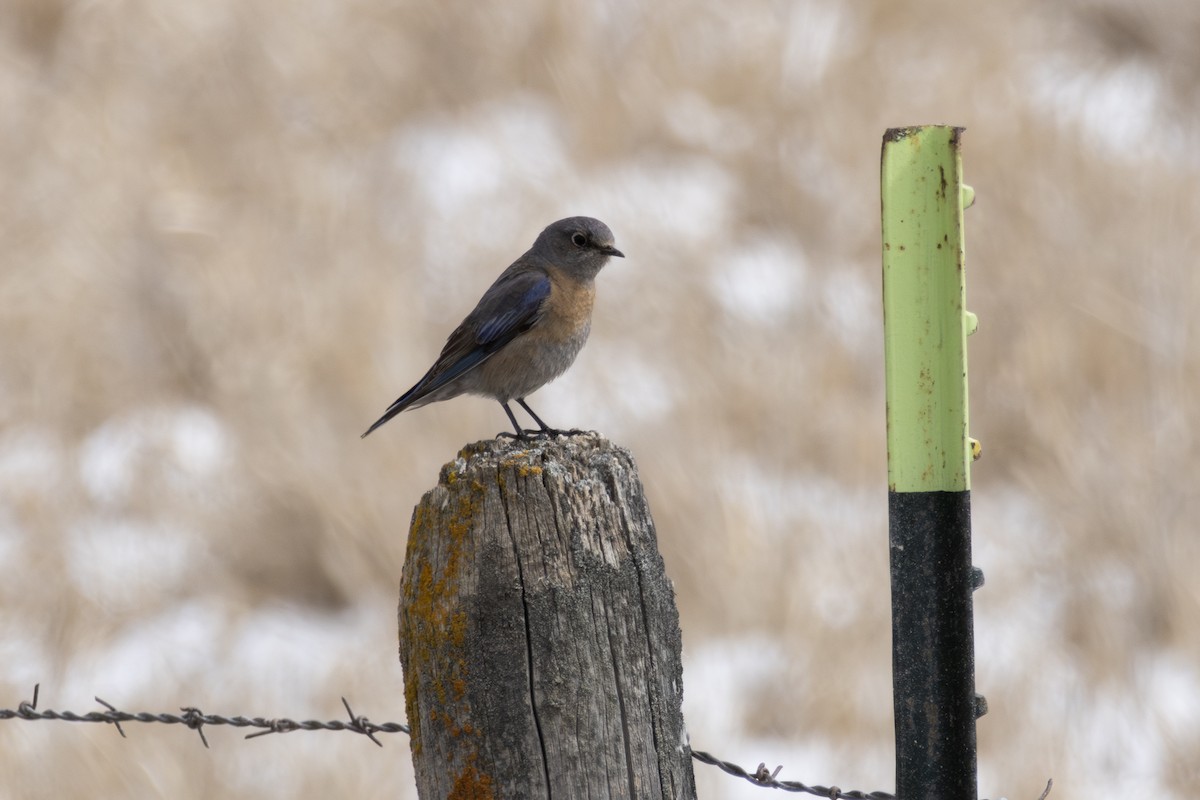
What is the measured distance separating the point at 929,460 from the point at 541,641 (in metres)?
0.76

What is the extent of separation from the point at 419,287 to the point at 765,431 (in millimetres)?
2429

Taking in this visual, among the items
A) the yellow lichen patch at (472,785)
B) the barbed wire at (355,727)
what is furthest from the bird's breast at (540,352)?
the yellow lichen patch at (472,785)

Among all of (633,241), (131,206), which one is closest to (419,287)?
(633,241)

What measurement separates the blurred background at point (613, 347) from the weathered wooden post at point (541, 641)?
3.85 m

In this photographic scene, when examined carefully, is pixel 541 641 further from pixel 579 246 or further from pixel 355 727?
pixel 579 246

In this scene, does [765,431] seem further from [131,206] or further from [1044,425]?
[131,206]

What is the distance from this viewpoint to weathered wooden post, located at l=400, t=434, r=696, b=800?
2318 millimetres

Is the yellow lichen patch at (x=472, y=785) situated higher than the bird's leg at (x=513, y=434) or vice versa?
the bird's leg at (x=513, y=434)

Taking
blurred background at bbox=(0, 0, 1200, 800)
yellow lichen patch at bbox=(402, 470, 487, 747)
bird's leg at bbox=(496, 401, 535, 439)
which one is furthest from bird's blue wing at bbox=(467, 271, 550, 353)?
yellow lichen patch at bbox=(402, 470, 487, 747)

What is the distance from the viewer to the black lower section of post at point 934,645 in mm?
2533

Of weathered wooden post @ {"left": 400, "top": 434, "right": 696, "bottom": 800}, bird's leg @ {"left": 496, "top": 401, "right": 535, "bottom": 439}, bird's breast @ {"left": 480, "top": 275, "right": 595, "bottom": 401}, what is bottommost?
weathered wooden post @ {"left": 400, "top": 434, "right": 696, "bottom": 800}

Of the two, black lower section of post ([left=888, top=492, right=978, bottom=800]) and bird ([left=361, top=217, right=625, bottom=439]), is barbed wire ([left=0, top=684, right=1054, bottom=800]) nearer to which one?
black lower section of post ([left=888, top=492, right=978, bottom=800])

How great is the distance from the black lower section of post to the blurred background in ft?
12.5

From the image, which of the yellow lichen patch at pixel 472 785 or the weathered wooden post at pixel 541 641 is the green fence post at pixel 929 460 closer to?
the weathered wooden post at pixel 541 641
